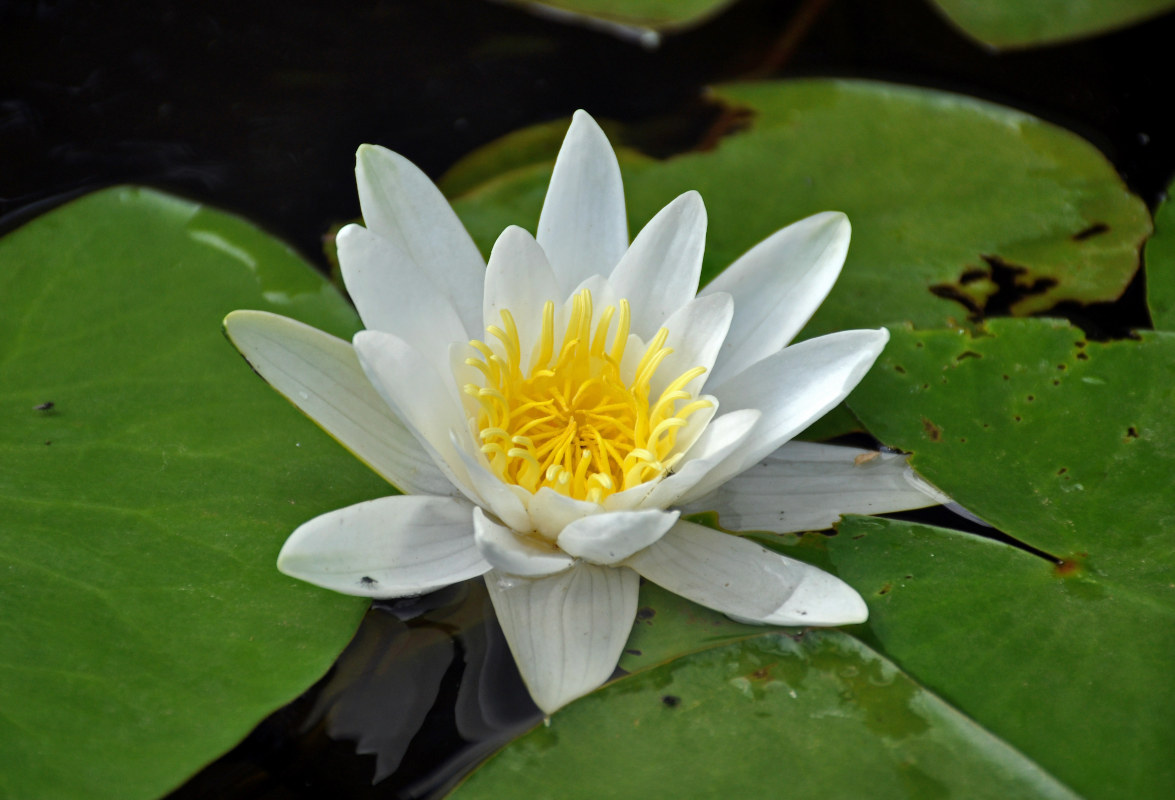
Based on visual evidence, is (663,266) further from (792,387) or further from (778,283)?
(792,387)

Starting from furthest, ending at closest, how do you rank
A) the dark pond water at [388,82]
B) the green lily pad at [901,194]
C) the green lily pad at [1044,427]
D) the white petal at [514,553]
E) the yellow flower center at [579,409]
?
1. the dark pond water at [388,82]
2. the green lily pad at [901,194]
3. the green lily pad at [1044,427]
4. the yellow flower center at [579,409]
5. the white petal at [514,553]

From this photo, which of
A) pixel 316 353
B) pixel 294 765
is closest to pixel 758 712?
pixel 294 765

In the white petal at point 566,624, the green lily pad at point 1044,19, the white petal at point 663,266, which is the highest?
the green lily pad at point 1044,19

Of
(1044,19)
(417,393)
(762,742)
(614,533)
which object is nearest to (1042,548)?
(762,742)

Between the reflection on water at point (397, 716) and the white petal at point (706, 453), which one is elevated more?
the white petal at point (706, 453)

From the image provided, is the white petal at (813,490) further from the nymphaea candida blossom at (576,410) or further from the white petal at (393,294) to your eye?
the white petal at (393,294)

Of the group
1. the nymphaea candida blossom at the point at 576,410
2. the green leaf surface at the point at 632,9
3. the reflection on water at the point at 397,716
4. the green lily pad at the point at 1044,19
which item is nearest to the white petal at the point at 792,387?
the nymphaea candida blossom at the point at 576,410

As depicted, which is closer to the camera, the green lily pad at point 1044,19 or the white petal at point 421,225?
the white petal at point 421,225
